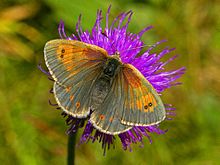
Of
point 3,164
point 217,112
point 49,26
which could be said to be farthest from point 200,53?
point 3,164

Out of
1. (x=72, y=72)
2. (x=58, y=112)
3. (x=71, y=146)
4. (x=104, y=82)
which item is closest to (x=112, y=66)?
(x=104, y=82)

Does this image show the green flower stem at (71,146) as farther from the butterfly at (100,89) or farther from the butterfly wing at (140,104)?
the butterfly wing at (140,104)

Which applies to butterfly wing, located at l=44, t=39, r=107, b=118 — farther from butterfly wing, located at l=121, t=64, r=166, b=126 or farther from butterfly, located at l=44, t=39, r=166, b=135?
butterfly wing, located at l=121, t=64, r=166, b=126

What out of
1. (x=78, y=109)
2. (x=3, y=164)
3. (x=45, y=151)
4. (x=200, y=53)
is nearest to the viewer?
(x=78, y=109)

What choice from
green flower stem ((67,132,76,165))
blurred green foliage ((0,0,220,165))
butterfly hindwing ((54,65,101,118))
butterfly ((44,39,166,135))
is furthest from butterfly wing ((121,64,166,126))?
blurred green foliage ((0,0,220,165))

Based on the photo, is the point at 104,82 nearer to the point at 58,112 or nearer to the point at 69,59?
the point at 69,59

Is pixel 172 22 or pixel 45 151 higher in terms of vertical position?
pixel 172 22

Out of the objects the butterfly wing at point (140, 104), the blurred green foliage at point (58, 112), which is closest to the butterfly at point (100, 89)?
the butterfly wing at point (140, 104)

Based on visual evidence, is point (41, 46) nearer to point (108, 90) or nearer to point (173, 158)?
point (173, 158)
